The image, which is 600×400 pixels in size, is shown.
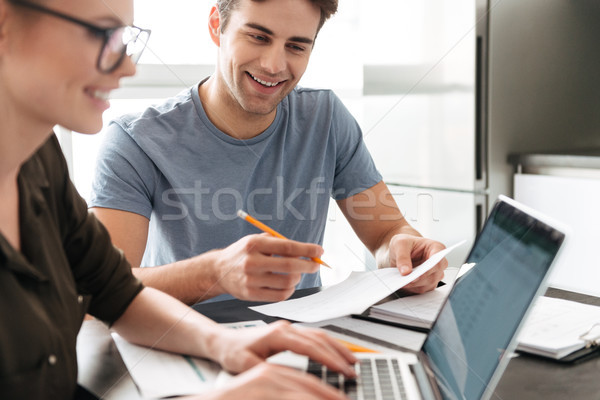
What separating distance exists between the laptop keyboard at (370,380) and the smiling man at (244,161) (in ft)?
1.56

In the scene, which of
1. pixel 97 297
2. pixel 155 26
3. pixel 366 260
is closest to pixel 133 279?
pixel 97 297

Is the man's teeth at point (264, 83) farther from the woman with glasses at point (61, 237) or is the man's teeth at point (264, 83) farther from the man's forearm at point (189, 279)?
the woman with glasses at point (61, 237)

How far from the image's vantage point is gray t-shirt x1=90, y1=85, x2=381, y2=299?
56.7 inches

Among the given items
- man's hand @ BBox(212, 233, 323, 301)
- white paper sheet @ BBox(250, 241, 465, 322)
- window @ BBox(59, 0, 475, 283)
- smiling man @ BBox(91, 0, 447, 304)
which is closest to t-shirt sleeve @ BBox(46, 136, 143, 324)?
man's hand @ BBox(212, 233, 323, 301)

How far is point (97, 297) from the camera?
3.14ft

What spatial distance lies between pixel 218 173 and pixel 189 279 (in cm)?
41

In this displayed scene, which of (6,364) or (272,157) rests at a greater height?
(272,157)

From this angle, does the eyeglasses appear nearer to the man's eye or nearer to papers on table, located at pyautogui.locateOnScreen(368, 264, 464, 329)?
papers on table, located at pyautogui.locateOnScreen(368, 264, 464, 329)

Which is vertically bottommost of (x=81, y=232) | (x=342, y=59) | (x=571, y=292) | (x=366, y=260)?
(x=366, y=260)

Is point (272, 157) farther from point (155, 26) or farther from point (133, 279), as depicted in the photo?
point (155, 26)

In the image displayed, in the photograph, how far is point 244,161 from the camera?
5.06ft

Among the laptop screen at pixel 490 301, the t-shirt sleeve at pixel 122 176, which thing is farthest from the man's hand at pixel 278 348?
the t-shirt sleeve at pixel 122 176

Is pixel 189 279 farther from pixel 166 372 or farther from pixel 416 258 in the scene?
pixel 416 258

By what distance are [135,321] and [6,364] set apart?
0.29m
